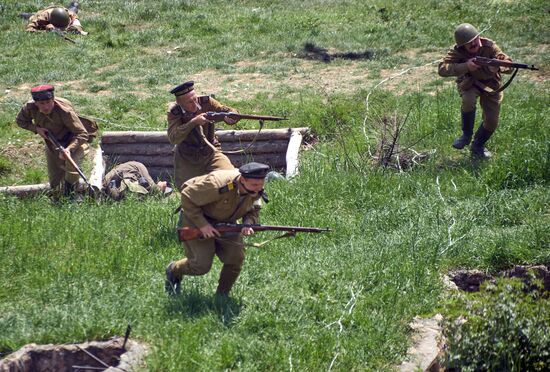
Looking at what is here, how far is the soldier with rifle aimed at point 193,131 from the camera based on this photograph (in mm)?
9633

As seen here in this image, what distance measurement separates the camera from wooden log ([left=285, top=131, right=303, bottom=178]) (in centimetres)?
1173

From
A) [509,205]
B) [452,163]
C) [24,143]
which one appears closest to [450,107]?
[452,163]

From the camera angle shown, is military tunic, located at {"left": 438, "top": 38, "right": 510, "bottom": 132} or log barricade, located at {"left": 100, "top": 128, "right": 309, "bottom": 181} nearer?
military tunic, located at {"left": 438, "top": 38, "right": 510, "bottom": 132}

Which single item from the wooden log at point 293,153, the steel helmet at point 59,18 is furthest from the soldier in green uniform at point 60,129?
the steel helmet at point 59,18

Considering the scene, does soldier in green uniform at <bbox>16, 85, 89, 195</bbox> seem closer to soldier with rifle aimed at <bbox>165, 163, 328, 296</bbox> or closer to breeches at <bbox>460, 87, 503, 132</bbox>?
soldier with rifle aimed at <bbox>165, 163, 328, 296</bbox>

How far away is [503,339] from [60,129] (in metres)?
6.89

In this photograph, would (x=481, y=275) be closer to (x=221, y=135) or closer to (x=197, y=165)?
(x=197, y=165)

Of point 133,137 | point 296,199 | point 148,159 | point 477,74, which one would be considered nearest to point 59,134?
point 133,137

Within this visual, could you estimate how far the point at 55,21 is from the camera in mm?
18828

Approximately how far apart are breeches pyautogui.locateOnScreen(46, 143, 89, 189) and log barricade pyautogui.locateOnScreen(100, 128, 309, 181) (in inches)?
46.3

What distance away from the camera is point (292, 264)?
27.8ft

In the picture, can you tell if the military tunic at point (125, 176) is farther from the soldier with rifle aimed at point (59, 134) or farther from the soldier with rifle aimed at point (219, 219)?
the soldier with rifle aimed at point (219, 219)

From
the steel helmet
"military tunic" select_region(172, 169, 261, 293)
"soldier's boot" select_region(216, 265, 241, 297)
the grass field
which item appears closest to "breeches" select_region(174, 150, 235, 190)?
the grass field

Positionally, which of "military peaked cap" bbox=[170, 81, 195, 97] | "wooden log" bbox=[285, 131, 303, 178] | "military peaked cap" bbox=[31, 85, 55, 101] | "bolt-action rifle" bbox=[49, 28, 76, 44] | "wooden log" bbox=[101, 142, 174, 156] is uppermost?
"military peaked cap" bbox=[170, 81, 195, 97]
